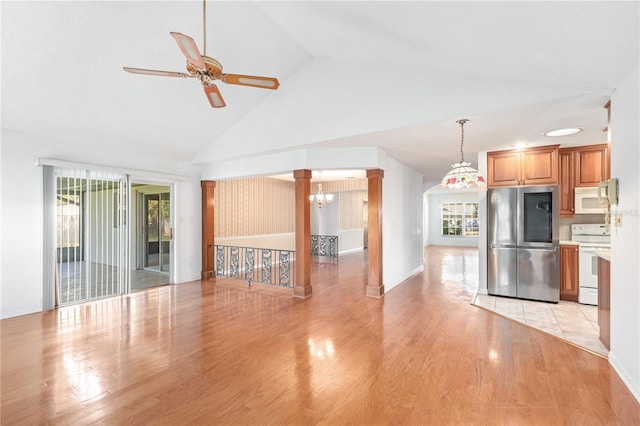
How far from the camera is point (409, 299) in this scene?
16.2 ft

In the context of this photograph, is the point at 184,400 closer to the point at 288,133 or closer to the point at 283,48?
the point at 288,133

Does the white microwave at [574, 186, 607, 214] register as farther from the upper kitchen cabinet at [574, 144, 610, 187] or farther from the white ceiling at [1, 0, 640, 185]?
the white ceiling at [1, 0, 640, 185]

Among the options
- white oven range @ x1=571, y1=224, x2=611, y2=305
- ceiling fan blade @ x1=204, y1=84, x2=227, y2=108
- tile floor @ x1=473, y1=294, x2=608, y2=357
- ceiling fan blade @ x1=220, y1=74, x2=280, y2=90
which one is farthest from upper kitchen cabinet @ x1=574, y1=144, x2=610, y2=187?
ceiling fan blade @ x1=204, y1=84, x2=227, y2=108

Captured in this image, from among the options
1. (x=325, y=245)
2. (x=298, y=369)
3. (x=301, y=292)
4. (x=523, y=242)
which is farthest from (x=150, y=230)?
(x=523, y=242)

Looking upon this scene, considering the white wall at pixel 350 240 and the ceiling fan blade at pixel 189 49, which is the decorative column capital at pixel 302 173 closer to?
the ceiling fan blade at pixel 189 49

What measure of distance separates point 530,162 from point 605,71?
2690 mm

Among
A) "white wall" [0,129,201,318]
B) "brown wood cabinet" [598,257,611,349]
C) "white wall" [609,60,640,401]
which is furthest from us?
"white wall" [0,129,201,318]

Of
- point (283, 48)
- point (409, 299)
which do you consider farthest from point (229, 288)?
point (283, 48)

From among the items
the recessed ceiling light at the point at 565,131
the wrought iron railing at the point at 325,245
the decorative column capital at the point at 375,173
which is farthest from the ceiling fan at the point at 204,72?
the wrought iron railing at the point at 325,245

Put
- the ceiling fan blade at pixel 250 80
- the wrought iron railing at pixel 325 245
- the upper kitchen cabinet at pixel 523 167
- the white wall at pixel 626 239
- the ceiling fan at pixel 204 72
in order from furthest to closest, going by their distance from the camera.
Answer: the wrought iron railing at pixel 325 245
the upper kitchen cabinet at pixel 523 167
the ceiling fan blade at pixel 250 80
the white wall at pixel 626 239
the ceiling fan at pixel 204 72

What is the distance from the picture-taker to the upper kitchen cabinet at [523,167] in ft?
15.5

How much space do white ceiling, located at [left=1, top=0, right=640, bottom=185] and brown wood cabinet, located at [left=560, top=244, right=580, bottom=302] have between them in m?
1.71

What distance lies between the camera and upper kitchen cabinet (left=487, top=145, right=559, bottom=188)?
4.72m

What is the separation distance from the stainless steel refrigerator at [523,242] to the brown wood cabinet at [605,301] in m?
1.46
